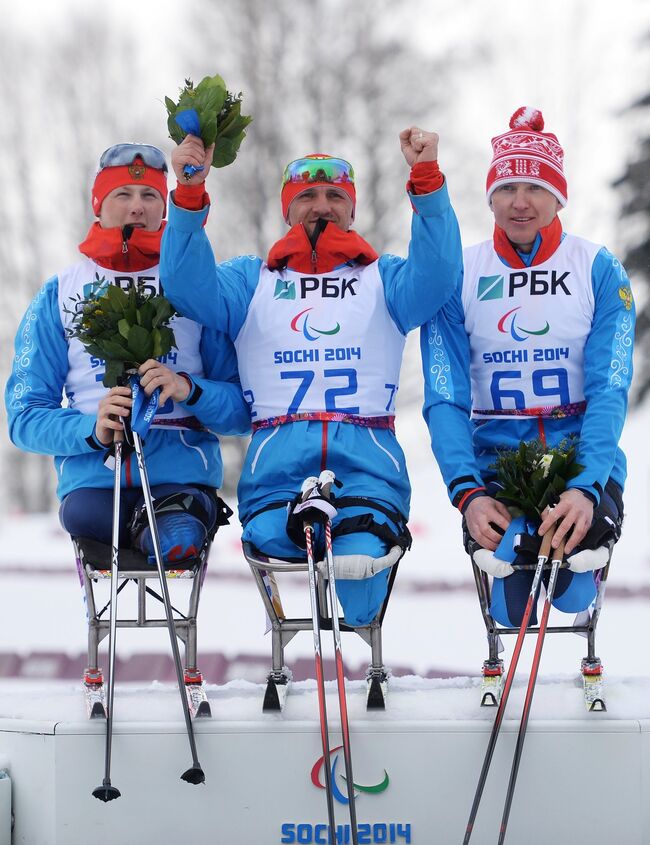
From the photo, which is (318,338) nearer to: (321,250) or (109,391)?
(321,250)

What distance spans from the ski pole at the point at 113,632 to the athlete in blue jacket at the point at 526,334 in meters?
1.08

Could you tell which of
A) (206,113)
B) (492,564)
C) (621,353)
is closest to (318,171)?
(206,113)

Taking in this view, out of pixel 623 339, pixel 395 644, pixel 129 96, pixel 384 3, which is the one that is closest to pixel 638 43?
pixel 384 3

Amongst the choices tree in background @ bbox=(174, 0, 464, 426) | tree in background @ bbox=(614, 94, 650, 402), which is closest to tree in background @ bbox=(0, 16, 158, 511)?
tree in background @ bbox=(174, 0, 464, 426)

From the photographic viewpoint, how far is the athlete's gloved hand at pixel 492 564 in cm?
345

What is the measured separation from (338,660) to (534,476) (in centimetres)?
86

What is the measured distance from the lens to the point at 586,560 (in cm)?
339

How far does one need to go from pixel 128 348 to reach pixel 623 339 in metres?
1.69

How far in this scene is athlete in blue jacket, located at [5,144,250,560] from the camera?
3.83 meters

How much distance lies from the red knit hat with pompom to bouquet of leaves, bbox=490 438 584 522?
0.95 meters

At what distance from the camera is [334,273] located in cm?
390

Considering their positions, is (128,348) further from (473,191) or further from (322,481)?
(473,191)

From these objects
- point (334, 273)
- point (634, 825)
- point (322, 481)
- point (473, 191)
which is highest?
point (473, 191)

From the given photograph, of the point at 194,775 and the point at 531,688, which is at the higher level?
the point at 531,688
